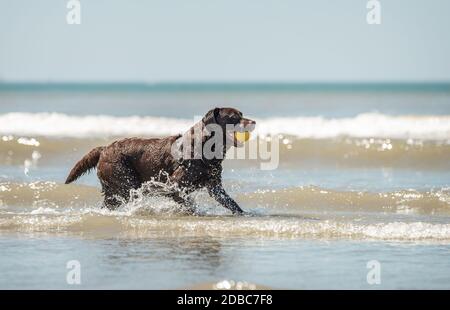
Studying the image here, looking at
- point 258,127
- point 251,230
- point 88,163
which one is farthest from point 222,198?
point 258,127

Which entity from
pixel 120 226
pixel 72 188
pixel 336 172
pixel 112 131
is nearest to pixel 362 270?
pixel 120 226

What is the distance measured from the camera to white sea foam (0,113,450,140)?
985 inches

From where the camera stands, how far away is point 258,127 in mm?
27906

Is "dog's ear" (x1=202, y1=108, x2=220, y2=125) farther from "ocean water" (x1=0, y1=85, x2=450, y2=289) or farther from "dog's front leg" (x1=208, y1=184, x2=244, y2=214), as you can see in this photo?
"ocean water" (x1=0, y1=85, x2=450, y2=289)

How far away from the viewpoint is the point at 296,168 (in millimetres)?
17953

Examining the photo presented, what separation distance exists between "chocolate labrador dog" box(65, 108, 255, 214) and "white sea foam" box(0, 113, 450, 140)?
12.3 m

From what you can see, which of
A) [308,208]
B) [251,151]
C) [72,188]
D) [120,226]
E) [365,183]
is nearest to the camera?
[120,226]

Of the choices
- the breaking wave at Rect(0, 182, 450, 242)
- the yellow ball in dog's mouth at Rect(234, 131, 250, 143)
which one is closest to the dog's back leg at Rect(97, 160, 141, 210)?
the breaking wave at Rect(0, 182, 450, 242)

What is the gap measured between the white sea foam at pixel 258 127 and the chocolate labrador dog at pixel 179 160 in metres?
12.3

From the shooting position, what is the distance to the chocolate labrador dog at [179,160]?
11.2m

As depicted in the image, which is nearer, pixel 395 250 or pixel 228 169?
pixel 395 250

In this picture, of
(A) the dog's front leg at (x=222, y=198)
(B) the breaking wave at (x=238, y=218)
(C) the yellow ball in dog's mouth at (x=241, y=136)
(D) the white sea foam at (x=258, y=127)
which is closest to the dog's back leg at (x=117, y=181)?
(B) the breaking wave at (x=238, y=218)

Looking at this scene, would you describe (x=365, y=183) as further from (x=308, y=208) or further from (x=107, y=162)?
(x=107, y=162)

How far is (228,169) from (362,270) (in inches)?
366
